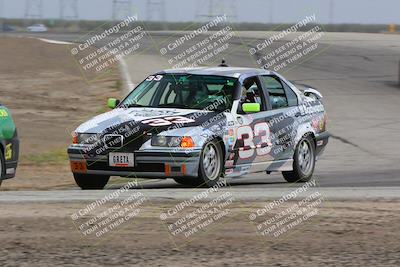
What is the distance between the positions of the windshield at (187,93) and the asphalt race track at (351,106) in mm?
1124

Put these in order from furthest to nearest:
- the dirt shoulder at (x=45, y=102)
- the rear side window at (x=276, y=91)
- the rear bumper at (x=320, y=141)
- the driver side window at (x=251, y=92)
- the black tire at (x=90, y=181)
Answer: the dirt shoulder at (x=45, y=102) < the rear bumper at (x=320, y=141) < the rear side window at (x=276, y=91) < the driver side window at (x=251, y=92) < the black tire at (x=90, y=181)

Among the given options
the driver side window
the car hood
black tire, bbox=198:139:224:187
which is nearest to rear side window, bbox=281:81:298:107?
the driver side window

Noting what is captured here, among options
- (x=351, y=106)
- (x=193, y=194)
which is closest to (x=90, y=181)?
(x=193, y=194)

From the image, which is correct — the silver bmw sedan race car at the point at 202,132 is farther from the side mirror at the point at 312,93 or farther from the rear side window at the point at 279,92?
the side mirror at the point at 312,93

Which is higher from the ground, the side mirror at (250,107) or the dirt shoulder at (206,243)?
the side mirror at (250,107)

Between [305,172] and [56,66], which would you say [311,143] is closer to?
[305,172]

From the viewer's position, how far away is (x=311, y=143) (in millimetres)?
13633

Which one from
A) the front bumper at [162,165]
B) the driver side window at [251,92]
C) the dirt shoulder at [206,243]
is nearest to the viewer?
the dirt shoulder at [206,243]

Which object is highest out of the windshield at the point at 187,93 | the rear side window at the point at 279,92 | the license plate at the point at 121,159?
the windshield at the point at 187,93

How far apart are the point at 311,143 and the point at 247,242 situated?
20.0ft

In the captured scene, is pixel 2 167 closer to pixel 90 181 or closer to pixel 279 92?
pixel 90 181

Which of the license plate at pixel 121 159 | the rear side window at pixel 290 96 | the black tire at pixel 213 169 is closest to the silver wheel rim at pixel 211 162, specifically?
the black tire at pixel 213 169

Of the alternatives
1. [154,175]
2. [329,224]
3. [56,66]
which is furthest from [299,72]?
[329,224]

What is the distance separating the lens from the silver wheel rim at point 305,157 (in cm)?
1335
